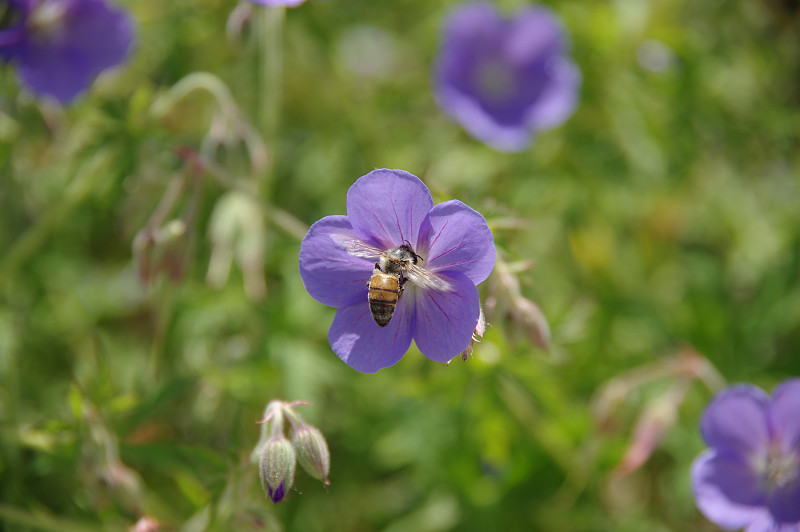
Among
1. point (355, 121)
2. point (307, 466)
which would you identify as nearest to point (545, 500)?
point (307, 466)

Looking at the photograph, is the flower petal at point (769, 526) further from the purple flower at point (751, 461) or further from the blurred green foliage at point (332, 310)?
the blurred green foliage at point (332, 310)

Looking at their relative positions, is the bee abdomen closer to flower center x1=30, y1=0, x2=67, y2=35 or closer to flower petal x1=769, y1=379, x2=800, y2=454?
flower petal x1=769, y1=379, x2=800, y2=454

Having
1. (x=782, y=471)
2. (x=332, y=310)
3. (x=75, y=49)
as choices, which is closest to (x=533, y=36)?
(x=332, y=310)

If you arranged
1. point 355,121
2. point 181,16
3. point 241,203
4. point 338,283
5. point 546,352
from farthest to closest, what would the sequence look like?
point 355,121
point 181,16
point 241,203
point 546,352
point 338,283

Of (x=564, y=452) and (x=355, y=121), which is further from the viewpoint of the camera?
(x=355, y=121)

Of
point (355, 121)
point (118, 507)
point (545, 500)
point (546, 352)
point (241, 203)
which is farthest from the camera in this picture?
point (355, 121)

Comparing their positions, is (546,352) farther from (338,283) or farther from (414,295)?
(338,283)
